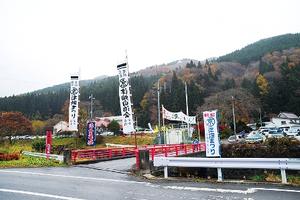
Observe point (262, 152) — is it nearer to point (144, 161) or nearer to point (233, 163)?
point (144, 161)

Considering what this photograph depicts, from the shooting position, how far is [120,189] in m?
9.78

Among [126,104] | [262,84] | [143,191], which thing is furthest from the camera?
[262,84]

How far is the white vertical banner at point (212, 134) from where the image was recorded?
48.3 ft

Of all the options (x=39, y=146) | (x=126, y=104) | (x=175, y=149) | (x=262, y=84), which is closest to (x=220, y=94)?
(x=262, y=84)

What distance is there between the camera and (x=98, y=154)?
22906mm

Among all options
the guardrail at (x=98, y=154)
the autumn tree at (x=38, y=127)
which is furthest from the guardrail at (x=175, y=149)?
the autumn tree at (x=38, y=127)

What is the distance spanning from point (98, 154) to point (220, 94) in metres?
48.6

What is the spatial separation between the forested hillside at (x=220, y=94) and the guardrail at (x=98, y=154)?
3550 centimetres

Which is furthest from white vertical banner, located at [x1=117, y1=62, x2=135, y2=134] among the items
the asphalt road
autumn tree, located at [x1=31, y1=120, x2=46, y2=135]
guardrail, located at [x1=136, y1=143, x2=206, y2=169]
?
autumn tree, located at [x1=31, y1=120, x2=46, y2=135]

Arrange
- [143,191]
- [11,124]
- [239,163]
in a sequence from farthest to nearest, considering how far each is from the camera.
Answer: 1. [11,124]
2. [239,163]
3. [143,191]

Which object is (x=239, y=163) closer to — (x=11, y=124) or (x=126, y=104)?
(x=126, y=104)

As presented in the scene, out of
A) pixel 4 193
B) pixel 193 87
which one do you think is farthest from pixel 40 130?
pixel 4 193

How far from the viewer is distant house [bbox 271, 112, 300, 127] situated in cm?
7144

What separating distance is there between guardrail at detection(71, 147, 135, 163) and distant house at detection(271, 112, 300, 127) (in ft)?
179
